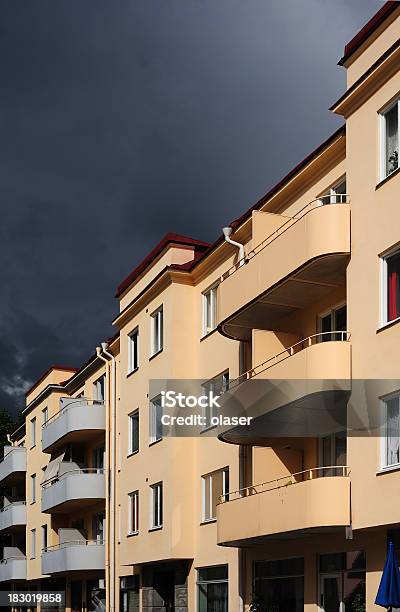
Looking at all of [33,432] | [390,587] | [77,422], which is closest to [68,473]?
[77,422]

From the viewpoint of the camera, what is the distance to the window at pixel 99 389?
40.9 metres

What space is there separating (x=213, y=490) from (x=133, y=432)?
256 inches

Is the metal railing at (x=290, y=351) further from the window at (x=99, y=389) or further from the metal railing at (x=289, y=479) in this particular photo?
the window at (x=99, y=389)

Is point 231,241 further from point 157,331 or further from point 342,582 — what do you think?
point 342,582

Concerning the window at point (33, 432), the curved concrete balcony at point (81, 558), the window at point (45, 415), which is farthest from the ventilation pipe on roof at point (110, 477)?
the window at point (33, 432)

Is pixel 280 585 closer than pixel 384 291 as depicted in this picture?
No

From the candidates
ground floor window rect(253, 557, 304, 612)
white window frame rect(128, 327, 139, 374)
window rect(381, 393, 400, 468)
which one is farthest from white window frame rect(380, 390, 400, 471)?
white window frame rect(128, 327, 139, 374)

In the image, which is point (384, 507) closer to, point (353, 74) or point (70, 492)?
point (353, 74)

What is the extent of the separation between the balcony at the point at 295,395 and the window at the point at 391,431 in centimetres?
122

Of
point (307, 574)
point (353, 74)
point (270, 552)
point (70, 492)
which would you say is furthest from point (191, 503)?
point (353, 74)

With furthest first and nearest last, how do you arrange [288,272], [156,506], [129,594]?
[129,594], [156,506], [288,272]

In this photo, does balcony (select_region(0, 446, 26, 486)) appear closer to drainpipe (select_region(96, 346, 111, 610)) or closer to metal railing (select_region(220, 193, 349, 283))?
drainpipe (select_region(96, 346, 111, 610))

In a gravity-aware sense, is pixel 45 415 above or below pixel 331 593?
above

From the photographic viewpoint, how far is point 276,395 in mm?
22141
